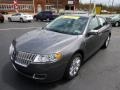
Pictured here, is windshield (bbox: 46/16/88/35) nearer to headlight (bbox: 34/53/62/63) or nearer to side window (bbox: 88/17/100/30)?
side window (bbox: 88/17/100/30)

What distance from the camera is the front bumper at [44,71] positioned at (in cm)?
362

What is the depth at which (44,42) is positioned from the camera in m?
4.13

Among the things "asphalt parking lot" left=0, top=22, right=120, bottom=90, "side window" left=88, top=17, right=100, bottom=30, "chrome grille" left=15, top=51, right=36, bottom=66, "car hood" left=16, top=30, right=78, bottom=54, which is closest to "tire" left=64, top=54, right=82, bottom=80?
"asphalt parking lot" left=0, top=22, right=120, bottom=90

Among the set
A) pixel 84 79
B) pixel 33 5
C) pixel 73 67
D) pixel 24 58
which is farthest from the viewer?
pixel 33 5

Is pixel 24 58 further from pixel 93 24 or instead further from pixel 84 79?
pixel 93 24

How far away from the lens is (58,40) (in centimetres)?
425

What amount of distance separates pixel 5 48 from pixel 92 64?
3617 mm

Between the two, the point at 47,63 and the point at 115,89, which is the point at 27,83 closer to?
the point at 47,63

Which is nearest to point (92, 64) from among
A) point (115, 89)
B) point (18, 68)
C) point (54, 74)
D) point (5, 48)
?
point (115, 89)

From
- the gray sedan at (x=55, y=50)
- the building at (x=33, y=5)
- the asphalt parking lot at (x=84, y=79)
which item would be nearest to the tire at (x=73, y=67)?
the gray sedan at (x=55, y=50)

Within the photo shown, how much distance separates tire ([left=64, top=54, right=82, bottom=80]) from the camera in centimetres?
416

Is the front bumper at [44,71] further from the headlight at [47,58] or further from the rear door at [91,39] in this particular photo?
the rear door at [91,39]

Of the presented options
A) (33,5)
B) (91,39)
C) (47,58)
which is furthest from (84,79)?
(33,5)

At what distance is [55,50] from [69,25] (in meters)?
1.59
